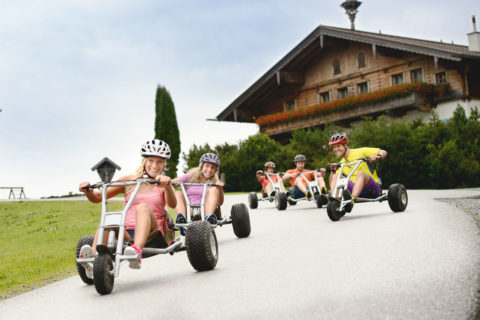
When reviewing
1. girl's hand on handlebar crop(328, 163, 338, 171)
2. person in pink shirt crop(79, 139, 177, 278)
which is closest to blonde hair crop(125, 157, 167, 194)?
person in pink shirt crop(79, 139, 177, 278)

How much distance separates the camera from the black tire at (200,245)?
503 centimetres

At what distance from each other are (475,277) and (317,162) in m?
19.0

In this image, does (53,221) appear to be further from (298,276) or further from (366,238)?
(298,276)

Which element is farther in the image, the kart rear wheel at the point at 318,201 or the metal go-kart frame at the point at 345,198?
the kart rear wheel at the point at 318,201

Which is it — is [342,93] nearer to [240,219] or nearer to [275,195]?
[275,195]

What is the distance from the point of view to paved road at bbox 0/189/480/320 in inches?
133

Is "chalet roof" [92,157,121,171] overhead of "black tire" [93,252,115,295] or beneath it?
overhead

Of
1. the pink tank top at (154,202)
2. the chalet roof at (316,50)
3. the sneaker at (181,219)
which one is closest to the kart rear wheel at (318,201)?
the sneaker at (181,219)

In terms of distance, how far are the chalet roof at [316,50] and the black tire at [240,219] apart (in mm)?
19269

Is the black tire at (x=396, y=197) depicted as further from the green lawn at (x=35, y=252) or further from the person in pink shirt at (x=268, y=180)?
the person in pink shirt at (x=268, y=180)

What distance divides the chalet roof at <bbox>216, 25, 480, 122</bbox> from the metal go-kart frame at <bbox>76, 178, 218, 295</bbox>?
2165cm

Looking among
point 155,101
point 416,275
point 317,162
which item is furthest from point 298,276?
point 155,101

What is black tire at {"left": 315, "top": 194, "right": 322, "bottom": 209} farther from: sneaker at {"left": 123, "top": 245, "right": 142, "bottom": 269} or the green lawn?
sneaker at {"left": 123, "top": 245, "right": 142, "bottom": 269}

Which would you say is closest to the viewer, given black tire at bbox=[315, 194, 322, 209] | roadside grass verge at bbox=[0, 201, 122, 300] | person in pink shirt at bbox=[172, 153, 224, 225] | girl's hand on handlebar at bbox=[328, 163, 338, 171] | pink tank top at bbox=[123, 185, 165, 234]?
pink tank top at bbox=[123, 185, 165, 234]
